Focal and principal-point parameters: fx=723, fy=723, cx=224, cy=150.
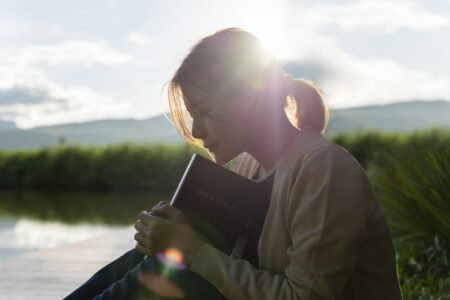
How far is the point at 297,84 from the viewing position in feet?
5.00

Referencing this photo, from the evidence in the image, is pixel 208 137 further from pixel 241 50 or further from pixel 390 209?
pixel 390 209

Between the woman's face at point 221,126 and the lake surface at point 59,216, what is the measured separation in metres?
5.28

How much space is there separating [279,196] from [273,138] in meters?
0.18

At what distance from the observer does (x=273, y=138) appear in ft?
4.73

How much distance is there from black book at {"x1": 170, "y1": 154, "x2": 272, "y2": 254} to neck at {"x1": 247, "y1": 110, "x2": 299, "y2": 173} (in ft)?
0.29

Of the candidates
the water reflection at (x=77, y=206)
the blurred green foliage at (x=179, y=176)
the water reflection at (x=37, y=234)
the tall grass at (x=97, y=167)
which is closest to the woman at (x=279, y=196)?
the blurred green foliage at (x=179, y=176)

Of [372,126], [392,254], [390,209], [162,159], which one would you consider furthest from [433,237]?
[162,159]

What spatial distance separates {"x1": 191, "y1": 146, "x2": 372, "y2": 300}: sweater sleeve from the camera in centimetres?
119

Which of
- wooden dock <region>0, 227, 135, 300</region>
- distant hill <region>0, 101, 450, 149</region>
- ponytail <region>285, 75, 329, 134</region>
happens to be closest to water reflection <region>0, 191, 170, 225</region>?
wooden dock <region>0, 227, 135, 300</region>

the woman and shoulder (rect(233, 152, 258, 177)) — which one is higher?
the woman

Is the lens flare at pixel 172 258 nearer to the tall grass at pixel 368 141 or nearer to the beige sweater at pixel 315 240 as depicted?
the beige sweater at pixel 315 240

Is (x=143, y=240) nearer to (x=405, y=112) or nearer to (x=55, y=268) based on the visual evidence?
(x=55, y=268)

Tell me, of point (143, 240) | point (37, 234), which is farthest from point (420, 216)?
point (37, 234)

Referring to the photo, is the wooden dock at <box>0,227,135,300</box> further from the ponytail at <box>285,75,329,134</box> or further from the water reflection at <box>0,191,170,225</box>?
the water reflection at <box>0,191,170,225</box>
